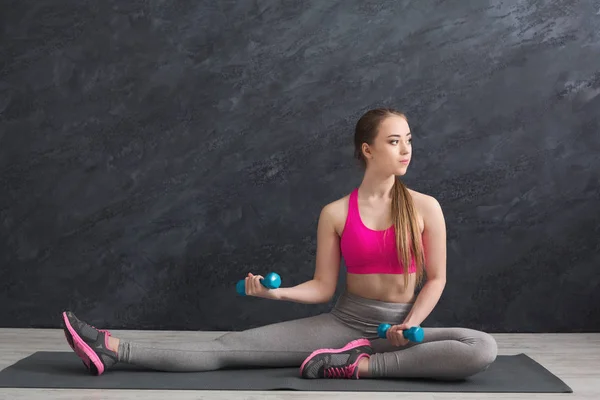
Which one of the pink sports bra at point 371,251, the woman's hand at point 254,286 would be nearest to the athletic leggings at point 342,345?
the pink sports bra at point 371,251

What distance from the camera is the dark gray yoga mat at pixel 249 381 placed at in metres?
2.46

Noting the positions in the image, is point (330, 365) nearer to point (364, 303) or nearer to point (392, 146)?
point (364, 303)

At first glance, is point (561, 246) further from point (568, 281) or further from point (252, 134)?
point (252, 134)

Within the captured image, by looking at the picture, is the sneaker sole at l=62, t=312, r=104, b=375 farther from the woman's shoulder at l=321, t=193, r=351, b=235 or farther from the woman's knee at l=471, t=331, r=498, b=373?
the woman's knee at l=471, t=331, r=498, b=373

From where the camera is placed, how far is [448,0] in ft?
11.5

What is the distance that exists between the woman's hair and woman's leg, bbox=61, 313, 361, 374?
0.29 m

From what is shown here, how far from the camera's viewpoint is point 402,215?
107 inches

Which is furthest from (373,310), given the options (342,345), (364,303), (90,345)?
(90,345)

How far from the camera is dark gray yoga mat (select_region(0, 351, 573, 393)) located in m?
2.46

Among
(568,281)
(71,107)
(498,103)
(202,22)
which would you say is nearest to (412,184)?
(498,103)

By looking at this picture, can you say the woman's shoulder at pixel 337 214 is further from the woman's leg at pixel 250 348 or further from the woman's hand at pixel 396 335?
the woman's hand at pixel 396 335

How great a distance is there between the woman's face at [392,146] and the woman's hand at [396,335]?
1.65ft

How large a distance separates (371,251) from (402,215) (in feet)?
0.49

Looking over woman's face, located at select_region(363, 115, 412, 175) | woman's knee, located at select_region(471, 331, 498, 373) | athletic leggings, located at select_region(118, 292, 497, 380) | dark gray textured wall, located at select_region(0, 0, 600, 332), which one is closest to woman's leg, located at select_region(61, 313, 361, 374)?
athletic leggings, located at select_region(118, 292, 497, 380)
